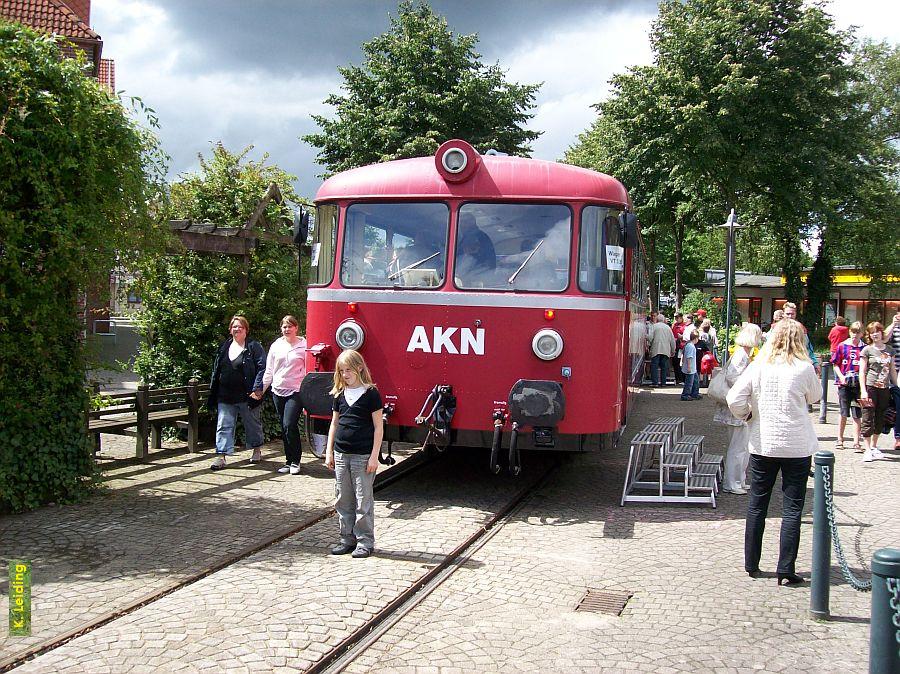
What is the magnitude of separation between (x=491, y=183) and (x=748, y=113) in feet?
80.7

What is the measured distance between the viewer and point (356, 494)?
20.8ft

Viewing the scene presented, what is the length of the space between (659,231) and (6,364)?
103 feet

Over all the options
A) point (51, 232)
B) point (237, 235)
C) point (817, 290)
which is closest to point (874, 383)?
point (237, 235)

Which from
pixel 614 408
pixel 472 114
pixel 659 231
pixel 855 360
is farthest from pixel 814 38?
pixel 614 408

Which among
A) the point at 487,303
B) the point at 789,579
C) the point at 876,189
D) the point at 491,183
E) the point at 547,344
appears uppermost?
the point at 876,189

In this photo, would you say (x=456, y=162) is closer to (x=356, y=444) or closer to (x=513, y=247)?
(x=513, y=247)

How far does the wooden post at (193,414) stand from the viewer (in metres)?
10.5

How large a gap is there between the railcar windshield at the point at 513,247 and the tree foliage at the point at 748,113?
22.6 metres

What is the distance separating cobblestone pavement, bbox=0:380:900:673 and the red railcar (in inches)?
37.3

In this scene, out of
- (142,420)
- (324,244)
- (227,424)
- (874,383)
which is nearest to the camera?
(324,244)

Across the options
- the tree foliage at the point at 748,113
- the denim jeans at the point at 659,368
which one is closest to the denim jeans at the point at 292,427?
the denim jeans at the point at 659,368

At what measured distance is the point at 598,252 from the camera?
25.3 feet

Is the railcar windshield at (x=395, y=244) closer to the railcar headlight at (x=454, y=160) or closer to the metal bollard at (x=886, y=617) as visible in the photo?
the railcar headlight at (x=454, y=160)
